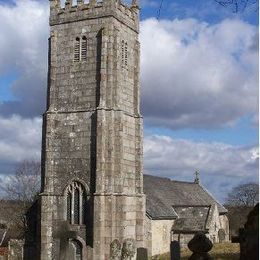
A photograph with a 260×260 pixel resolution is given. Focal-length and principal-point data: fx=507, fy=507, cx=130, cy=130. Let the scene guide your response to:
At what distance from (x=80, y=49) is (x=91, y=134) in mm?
5347

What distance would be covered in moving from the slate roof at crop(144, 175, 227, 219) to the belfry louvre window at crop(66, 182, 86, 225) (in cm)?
924

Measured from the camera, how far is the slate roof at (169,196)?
40.1 metres

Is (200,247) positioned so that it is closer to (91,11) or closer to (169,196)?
(91,11)

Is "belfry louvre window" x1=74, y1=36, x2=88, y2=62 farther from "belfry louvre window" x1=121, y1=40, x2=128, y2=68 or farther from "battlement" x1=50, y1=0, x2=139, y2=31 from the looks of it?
"belfry louvre window" x1=121, y1=40, x2=128, y2=68

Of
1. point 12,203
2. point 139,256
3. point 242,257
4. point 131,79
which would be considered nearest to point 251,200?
point 12,203

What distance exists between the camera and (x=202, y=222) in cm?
4166

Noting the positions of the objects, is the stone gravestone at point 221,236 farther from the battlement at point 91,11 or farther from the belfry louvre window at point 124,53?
the battlement at point 91,11

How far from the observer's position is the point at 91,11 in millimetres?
30875

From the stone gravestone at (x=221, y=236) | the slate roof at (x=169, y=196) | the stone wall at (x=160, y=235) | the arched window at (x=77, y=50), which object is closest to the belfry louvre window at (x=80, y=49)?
the arched window at (x=77, y=50)

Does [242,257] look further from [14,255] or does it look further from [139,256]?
[14,255]

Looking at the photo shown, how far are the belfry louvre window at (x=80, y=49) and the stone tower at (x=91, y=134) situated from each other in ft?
0.21

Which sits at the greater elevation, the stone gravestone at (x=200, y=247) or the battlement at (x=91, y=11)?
the battlement at (x=91, y=11)

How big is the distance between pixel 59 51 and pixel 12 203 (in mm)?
27871

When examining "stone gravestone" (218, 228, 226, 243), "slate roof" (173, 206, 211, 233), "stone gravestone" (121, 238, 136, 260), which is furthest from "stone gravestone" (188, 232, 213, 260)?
"stone gravestone" (218, 228, 226, 243)
